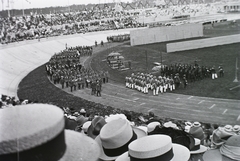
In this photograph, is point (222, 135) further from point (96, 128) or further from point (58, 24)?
point (58, 24)

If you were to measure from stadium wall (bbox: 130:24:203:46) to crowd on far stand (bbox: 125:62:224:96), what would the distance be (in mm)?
21173

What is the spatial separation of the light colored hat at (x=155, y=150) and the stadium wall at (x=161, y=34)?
4035 centimetres

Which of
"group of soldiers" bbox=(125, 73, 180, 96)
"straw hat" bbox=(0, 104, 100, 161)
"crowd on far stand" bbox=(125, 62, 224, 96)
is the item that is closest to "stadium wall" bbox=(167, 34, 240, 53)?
"crowd on far stand" bbox=(125, 62, 224, 96)

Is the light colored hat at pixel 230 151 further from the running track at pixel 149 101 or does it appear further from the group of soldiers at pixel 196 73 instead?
the group of soldiers at pixel 196 73

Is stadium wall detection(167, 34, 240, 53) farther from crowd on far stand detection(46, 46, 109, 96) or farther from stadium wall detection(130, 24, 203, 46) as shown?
crowd on far stand detection(46, 46, 109, 96)

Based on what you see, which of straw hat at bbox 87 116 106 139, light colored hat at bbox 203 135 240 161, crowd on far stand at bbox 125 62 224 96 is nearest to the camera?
light colored hat at bbox 203 135 240 161

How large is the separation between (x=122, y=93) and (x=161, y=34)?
86.5ft

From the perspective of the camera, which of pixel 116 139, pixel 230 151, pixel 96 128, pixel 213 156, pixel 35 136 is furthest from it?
pixel 96 128

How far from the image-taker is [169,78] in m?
21.2

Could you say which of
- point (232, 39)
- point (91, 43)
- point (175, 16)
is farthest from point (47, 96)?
point (175, 16)

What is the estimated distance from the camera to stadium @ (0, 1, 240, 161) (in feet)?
7.42

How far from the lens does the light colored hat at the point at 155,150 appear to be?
315 centimetres

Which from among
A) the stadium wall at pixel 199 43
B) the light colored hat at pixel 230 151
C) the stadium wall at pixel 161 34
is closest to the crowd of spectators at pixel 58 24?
the stadium wall at pixel 161 34

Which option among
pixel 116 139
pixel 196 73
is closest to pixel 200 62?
pixel 196 73
